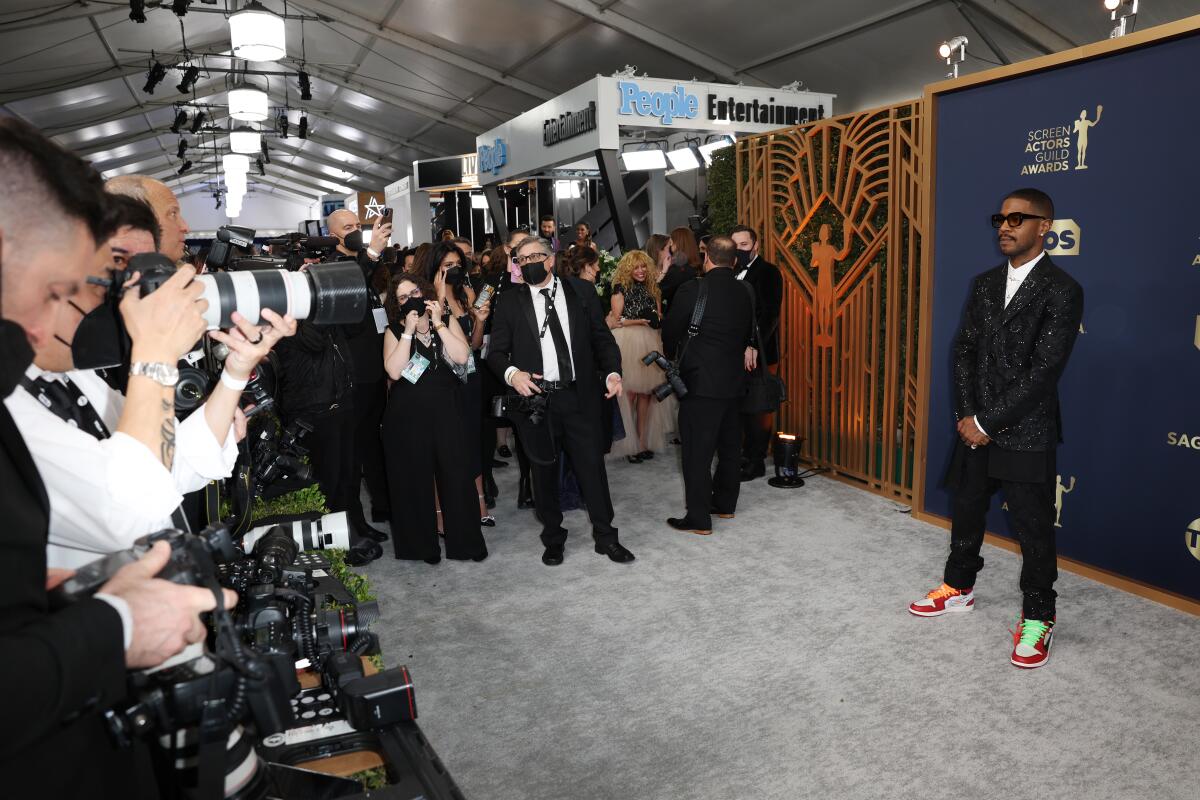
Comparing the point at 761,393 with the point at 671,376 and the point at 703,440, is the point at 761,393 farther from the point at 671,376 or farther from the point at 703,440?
the point at 671,376

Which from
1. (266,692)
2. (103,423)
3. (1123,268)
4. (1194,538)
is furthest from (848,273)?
(266,692)

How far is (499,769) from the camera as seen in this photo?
269cm

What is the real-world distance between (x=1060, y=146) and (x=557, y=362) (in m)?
2.53

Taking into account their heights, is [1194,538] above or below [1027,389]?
below

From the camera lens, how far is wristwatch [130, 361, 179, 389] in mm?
1298

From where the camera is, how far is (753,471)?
589 cm

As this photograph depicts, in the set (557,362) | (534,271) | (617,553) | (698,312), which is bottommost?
(617,553)

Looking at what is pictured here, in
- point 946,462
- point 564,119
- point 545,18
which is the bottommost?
point 946,462

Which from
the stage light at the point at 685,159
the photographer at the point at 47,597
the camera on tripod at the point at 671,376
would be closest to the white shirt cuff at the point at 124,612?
the photographer at the point at 47,597

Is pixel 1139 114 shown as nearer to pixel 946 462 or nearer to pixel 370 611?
pixel 946 462

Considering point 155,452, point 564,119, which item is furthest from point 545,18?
point 155,452

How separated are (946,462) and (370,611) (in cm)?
357

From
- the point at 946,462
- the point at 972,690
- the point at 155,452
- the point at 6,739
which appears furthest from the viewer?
the point at 946,462

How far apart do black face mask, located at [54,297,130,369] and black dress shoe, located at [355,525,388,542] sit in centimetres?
351
